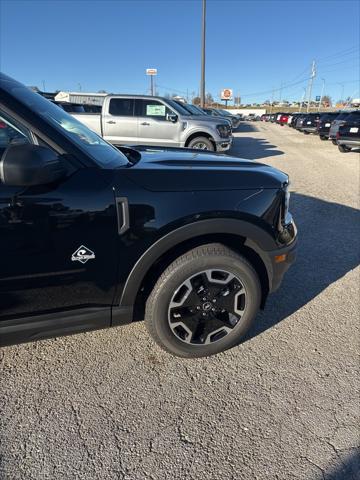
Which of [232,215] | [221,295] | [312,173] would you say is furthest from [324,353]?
[312,173]

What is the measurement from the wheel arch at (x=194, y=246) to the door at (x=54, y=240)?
0.60ft

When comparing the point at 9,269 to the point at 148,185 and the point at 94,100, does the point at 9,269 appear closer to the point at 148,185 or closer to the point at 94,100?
the point at 148,185

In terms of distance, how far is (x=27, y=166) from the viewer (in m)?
1.63

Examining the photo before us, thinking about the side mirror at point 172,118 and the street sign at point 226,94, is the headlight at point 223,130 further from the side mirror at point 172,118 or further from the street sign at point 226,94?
the street sign at point 226,94

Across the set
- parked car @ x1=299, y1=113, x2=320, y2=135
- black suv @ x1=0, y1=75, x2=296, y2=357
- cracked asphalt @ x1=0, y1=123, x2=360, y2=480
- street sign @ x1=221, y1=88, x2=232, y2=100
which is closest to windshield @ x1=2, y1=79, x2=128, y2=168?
black suv @ x1=0, y1=75, x2=296, y2=357

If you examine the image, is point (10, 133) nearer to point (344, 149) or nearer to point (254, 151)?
point (254, 151)

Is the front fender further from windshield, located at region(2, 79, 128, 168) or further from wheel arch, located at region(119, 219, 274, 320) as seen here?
windshield, located at region(2, 79, 128, 168)

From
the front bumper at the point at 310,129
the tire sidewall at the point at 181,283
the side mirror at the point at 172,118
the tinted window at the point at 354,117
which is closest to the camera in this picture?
the tire sidewall at the point at 181,283

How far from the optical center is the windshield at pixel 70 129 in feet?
6.41

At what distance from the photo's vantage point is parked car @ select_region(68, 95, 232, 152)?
33.0ft

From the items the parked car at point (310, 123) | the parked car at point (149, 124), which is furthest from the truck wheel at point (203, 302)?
the parked car at point (310, 123)

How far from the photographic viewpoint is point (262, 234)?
94.7 inches

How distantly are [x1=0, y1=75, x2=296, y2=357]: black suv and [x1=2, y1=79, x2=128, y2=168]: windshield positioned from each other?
1 cm

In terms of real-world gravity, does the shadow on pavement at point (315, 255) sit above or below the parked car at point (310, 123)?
below
